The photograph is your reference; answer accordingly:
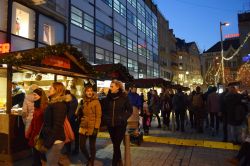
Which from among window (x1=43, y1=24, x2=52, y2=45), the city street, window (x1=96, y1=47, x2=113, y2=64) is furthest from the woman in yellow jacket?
window (x1=96, y1=47, x2=113, y2=64)

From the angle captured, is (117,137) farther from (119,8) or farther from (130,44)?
(130,44)

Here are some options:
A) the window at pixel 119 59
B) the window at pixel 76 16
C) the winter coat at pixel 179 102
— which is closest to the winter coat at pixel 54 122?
the winter coat at pixel 179 102

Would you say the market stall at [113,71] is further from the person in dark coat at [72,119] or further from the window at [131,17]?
the window at [131,17]

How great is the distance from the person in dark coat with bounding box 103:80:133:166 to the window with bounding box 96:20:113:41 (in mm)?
23818

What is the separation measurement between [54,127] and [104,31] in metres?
27.1

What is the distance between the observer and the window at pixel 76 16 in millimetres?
25047

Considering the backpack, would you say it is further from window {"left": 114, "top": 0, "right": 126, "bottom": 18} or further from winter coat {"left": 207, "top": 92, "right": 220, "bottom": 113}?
window {"left": 114, "top": 0, "right": 126, "bottom": 18}

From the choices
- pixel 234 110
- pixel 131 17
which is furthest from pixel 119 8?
pixel 234 110

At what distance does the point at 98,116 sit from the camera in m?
6.73

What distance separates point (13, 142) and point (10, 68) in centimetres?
196

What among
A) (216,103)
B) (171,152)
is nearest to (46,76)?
(171,152)

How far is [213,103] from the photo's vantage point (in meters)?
12.7

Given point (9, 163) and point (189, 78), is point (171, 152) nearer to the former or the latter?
point (9, 163)

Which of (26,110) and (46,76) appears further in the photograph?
(46,76)
